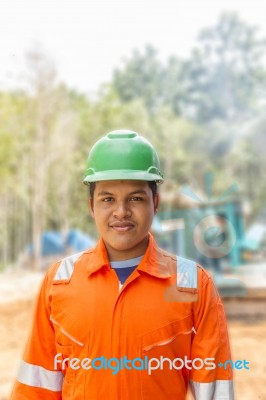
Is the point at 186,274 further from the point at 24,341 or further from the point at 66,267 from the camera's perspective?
the point at 24,341

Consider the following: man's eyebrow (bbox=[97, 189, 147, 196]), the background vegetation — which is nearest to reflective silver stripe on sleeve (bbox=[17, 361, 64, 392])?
man's eyebrow (bbox=[97, 189, 147, 196])

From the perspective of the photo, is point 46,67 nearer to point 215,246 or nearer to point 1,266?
point 1,266

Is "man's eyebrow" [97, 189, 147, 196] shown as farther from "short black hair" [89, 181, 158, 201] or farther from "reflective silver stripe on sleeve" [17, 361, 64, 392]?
"reflective silver stripe on sleeve" [17, 361, 64, 392]

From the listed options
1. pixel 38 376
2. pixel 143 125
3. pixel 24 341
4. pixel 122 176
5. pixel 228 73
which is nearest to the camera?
pixel 122 176

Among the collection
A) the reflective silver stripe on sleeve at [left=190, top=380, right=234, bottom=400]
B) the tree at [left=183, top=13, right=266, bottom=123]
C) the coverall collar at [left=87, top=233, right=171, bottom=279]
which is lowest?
the reflective silver stripe on sleeve at [left=190, top=380, right=234, bottom=400]

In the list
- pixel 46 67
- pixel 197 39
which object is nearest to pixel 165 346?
pixel 46 67

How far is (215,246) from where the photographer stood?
5871 mm

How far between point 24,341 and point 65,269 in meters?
3.91

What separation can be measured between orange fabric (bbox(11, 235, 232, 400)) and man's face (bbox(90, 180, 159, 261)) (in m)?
0.06

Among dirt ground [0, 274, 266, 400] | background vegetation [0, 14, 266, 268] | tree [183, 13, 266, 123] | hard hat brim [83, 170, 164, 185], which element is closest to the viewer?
hard hat brim [83, 170, 164, 185]

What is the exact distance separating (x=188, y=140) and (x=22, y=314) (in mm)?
8095

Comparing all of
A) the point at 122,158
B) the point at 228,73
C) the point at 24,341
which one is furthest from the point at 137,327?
the point at 228,73

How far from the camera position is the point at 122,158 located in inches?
41.2

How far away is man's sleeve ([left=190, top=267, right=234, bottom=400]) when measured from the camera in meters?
1.04
